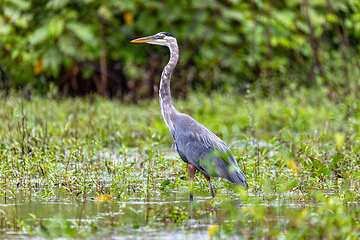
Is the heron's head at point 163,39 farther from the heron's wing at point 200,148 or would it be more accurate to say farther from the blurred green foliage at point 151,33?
the blurred green foliage at point 151,33

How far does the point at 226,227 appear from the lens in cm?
453

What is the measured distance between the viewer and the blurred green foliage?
1380 cm

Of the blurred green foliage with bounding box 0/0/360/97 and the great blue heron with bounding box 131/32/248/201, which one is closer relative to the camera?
the great blue heron with bounding box 131/32/248/201

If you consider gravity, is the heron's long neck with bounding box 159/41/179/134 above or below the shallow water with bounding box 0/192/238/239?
above

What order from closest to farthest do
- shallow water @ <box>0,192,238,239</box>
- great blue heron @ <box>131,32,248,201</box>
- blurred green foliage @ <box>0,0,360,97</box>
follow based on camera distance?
shallow water @ <box>0,192,238,239</box> → great blue heron @ <box>131,32,248,201</box> → blurred green foliage @ <box>0,0,360,97</box>

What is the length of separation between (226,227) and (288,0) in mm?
10795

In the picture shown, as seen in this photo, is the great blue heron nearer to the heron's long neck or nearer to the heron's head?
the heron's long neck

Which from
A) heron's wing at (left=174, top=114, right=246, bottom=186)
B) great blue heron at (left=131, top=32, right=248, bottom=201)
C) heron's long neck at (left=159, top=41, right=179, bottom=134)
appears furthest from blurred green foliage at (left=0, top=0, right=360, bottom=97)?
heron's wing at (left=174, top=114, right=246, bottom=186)

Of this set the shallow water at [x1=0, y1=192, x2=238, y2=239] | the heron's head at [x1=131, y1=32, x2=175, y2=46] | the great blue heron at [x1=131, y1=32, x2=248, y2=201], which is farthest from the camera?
the heron's head at [x1=131, y1=32, x2=175, y2=46]

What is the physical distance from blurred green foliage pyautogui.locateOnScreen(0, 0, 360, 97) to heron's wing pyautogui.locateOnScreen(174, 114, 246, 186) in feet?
23.1

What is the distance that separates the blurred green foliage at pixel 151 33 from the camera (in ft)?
45.3

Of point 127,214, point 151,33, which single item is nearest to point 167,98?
point 127,214

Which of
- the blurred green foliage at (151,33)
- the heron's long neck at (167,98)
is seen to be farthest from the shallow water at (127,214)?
the blurred green foliage at (151,33)

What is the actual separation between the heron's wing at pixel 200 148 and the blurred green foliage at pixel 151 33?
277 inches
